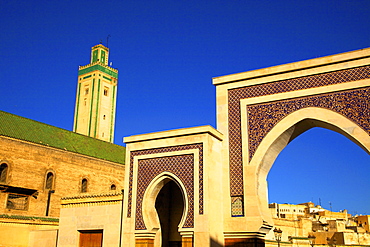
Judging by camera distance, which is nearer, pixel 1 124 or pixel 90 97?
pixel 1 124

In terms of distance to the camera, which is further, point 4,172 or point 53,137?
point 53,137

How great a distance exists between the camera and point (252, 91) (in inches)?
428

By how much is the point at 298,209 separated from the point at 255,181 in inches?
1446

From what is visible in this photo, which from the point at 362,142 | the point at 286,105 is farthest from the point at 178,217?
the point at 362,142

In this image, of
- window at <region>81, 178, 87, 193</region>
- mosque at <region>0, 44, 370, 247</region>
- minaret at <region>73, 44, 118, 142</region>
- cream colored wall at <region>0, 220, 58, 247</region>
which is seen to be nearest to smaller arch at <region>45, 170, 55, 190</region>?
window at <region>81, 178, 87, 193</region>

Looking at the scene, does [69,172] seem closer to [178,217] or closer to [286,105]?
[178,217]

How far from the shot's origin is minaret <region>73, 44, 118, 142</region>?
122 ft

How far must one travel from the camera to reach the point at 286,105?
1025 cm

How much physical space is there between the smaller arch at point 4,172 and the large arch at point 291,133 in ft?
40.2

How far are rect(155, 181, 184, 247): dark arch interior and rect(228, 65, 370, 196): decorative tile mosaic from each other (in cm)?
234

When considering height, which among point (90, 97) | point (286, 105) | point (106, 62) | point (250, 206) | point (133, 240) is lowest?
point (133, 240)

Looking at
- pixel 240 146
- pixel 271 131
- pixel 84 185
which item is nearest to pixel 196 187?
pixel 240 146

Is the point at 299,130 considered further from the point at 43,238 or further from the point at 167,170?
the point at 43,238

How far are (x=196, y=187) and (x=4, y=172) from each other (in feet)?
37.6
